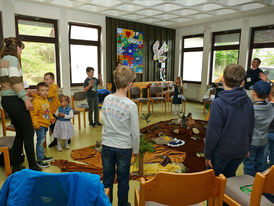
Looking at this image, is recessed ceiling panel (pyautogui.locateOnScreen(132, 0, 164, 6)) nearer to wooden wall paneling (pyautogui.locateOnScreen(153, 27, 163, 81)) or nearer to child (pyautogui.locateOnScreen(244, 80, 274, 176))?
wooden wall paneling (pyautogui.locateOnScreen(153, 27, 163, 81))

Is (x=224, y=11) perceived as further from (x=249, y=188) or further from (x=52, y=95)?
(x=249, y=188)

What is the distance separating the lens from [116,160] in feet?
5.83

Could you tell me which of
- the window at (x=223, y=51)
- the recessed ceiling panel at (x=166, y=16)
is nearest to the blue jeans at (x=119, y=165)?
the recessed ceiling panel at (x=166, y=16)

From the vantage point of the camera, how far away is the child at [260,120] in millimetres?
2002

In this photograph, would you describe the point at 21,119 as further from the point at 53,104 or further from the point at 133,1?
the point at 133,1

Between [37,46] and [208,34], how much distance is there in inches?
227

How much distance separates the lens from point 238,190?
4.99ft

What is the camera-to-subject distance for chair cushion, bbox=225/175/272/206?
56.3 inches

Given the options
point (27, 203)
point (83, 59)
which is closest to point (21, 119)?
point (27, 203)

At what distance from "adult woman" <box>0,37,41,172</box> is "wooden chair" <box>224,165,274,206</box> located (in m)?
2.14

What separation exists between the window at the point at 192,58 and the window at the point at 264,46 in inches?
74.8

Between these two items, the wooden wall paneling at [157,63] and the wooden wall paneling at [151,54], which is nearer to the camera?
the wooden wall paneling at [151,54]

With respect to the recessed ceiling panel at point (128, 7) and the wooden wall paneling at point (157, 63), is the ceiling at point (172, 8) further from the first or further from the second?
the wooden wall paneling at point (157, 63)

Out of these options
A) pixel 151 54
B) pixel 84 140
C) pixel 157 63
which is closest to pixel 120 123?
pixel 84 140
